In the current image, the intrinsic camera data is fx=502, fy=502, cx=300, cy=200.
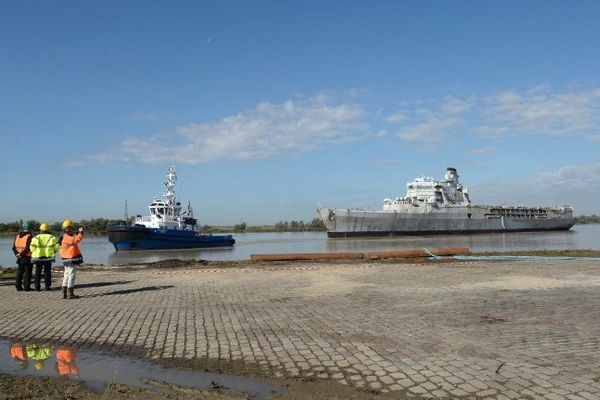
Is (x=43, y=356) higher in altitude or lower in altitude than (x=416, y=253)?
lower

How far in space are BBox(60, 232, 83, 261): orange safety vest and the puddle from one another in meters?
4.03

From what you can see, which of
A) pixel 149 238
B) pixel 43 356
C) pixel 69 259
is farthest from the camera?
pixel 149 238

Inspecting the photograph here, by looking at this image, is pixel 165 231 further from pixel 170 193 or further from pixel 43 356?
pixel 43 356

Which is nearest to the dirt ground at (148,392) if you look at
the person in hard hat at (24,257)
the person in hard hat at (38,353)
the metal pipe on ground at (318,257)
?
the person in hard hat at (38,353)

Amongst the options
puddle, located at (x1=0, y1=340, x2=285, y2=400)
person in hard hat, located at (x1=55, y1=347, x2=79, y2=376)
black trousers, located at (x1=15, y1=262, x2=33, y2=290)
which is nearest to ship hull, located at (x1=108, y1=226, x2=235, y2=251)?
black trousers, located at (x1=15, y1=262, x2=33, y2=290)

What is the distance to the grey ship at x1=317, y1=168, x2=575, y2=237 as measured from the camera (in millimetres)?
57716

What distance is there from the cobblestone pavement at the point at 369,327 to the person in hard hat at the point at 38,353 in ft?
1.10

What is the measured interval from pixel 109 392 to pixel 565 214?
79653 mm

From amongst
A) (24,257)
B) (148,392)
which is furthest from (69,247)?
(148,392)

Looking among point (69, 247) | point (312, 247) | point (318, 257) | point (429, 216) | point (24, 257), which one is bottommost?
point (312, 247)

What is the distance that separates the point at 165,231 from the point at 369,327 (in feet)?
112

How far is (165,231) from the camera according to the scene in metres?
38.6

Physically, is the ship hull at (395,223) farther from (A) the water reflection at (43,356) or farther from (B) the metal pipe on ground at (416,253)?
(A) the water reflection at (43,356)

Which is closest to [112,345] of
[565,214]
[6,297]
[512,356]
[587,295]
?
[512,356]
